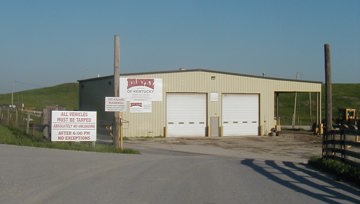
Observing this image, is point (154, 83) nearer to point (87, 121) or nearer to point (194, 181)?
point (87, 121)

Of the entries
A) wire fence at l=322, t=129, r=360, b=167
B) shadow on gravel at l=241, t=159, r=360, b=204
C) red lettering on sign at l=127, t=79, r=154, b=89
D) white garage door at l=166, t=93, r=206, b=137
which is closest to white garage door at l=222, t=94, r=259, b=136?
white garage door at l=166, t=93, r=206, b=137

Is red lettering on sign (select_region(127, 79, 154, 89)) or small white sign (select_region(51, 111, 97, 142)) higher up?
red lettering on sign (select_region(127, 79, 154, 89))

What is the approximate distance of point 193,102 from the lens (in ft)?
144

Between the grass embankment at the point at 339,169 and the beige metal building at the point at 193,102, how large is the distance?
78.2ft

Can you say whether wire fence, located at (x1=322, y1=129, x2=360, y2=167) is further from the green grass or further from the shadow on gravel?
the green grass

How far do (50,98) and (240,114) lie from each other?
62435mm

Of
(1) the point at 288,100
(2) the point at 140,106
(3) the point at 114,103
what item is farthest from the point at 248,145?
(1) the point at 288,100

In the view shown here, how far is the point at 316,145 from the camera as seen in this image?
38.4 meters

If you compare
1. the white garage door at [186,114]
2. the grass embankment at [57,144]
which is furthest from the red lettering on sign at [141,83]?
the grass embankment at [57,144]

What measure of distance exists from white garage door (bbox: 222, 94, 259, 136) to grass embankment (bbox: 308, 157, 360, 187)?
2542 centimetres

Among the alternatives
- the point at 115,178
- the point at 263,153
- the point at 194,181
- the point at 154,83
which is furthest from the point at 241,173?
the point at 154,83

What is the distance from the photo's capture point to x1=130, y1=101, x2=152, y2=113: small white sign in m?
42.1

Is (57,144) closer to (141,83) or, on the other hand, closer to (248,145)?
(248,145)

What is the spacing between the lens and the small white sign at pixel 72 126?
84.9 feet
